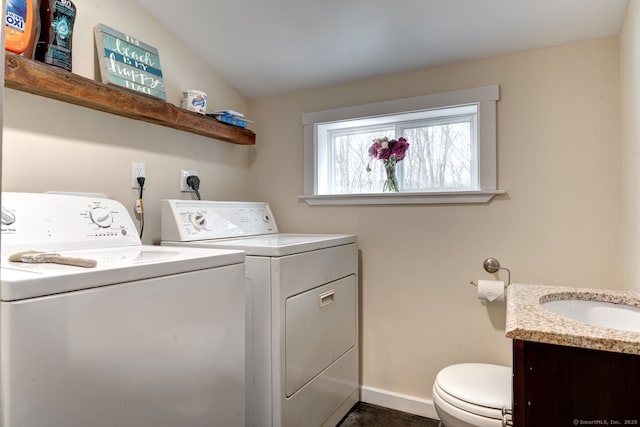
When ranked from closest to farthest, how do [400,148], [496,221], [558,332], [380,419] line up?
[558,332], [496,221], [380,419], [400,148]

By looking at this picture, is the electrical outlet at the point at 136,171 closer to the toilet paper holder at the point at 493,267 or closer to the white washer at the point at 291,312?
the white washer at the point at 291,312

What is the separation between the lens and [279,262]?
1.50 meters

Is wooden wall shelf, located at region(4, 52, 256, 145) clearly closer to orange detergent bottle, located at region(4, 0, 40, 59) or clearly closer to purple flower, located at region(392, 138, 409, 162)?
orange detergent bottle, located at region(4, 0, 40, 59)

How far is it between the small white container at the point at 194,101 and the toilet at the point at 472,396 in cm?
173

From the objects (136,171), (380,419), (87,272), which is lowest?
(380,419)

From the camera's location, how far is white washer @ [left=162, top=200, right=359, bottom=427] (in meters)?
1.50

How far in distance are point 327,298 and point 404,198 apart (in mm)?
684

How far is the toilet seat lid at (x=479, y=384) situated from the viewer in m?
1.44

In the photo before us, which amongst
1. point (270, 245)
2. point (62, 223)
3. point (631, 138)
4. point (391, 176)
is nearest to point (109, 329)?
point (62, 223)

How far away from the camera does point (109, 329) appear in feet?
2.96

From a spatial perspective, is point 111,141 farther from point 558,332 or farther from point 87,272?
point 558,332

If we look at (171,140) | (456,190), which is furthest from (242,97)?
(456,190)

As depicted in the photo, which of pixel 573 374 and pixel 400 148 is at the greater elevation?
pixel 400 148

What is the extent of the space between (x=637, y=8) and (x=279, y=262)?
5.06 feet
